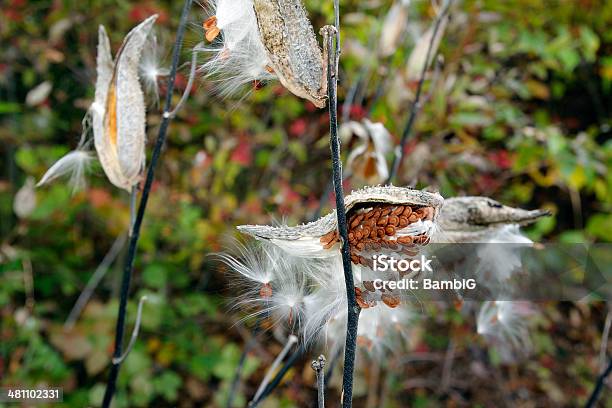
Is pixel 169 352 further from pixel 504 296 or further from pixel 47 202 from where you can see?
pixel 504 296

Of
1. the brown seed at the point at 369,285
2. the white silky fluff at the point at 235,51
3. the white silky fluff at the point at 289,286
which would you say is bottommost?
the white silky fluff at the point at 289,286

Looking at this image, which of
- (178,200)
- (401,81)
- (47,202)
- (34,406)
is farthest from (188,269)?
(401,81)

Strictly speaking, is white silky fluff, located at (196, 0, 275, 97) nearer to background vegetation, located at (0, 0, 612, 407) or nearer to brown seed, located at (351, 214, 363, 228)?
brown seed, located at (351, 214, 363, 228)

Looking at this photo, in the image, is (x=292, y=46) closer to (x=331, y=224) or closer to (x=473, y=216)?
(x=331, y=224)

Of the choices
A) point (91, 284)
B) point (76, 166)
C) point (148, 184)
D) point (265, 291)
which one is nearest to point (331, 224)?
point (265, 291)

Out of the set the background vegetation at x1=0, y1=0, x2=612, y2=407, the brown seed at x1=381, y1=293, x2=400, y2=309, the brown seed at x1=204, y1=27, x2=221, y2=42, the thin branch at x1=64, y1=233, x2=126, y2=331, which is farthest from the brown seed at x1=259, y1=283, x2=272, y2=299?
the thin branch at x1=64, y1=233, x2=126, y2=331

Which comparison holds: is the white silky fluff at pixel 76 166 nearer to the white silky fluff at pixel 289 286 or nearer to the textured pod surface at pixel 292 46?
the white silky fluff at pixel 289 286

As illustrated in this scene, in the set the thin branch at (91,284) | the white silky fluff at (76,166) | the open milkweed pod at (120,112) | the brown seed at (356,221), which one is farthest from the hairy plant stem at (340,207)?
the thin branch at (91,284)
